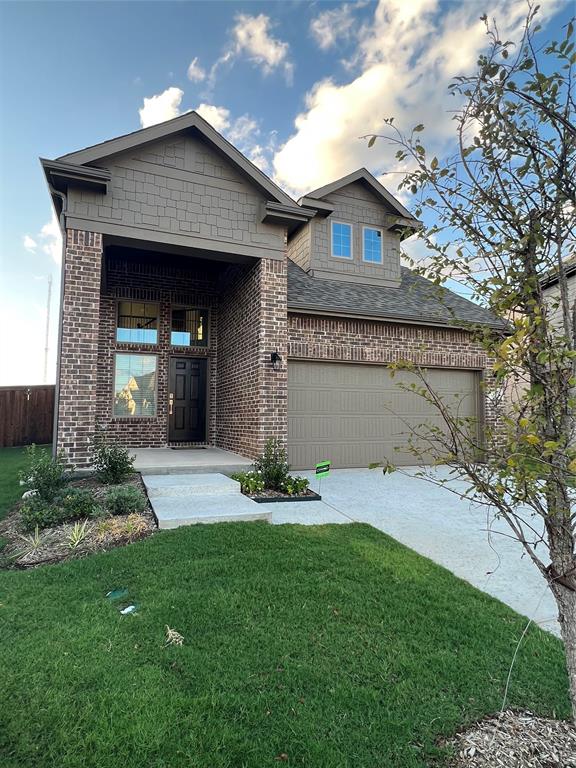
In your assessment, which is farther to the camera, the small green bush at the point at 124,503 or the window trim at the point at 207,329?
the window trim at the point at 207,329

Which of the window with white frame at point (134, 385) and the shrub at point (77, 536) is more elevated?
the window with white frame at point (134, 385)

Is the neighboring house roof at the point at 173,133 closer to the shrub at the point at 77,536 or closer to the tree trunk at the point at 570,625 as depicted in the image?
the shrub at the point at 77,536

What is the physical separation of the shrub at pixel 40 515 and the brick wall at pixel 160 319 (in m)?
4.43

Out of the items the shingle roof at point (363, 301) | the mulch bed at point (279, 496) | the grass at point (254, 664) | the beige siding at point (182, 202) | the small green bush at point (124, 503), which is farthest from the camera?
the shingle roof at point (363, 301)

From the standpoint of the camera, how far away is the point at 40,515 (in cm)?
468

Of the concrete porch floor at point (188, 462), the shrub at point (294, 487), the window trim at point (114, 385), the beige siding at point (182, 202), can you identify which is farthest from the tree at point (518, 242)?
the window trim at point (114, 385)

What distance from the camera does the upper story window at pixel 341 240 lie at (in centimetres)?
1087

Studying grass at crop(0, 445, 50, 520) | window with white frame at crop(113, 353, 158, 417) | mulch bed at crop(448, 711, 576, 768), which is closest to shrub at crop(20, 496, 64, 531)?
grass at crop(0, 445, 50, 520)

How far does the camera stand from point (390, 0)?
6.22 meters

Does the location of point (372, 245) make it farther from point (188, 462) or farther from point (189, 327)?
point (188, 462)

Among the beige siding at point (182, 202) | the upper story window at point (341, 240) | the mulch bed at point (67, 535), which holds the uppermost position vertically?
the upper story window at point (341, 240)

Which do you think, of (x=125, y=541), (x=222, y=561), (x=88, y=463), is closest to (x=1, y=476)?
(x=88, y=463)

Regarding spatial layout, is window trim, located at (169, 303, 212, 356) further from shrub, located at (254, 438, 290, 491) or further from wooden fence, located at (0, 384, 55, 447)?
wooden fence, located at (0, 384, 55, 447)

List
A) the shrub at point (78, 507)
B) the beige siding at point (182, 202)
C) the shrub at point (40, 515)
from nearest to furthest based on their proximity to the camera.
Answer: the shrub at point (40, 515)
the shrub at point (78, 507)
the beige siding at point (182, 202)
